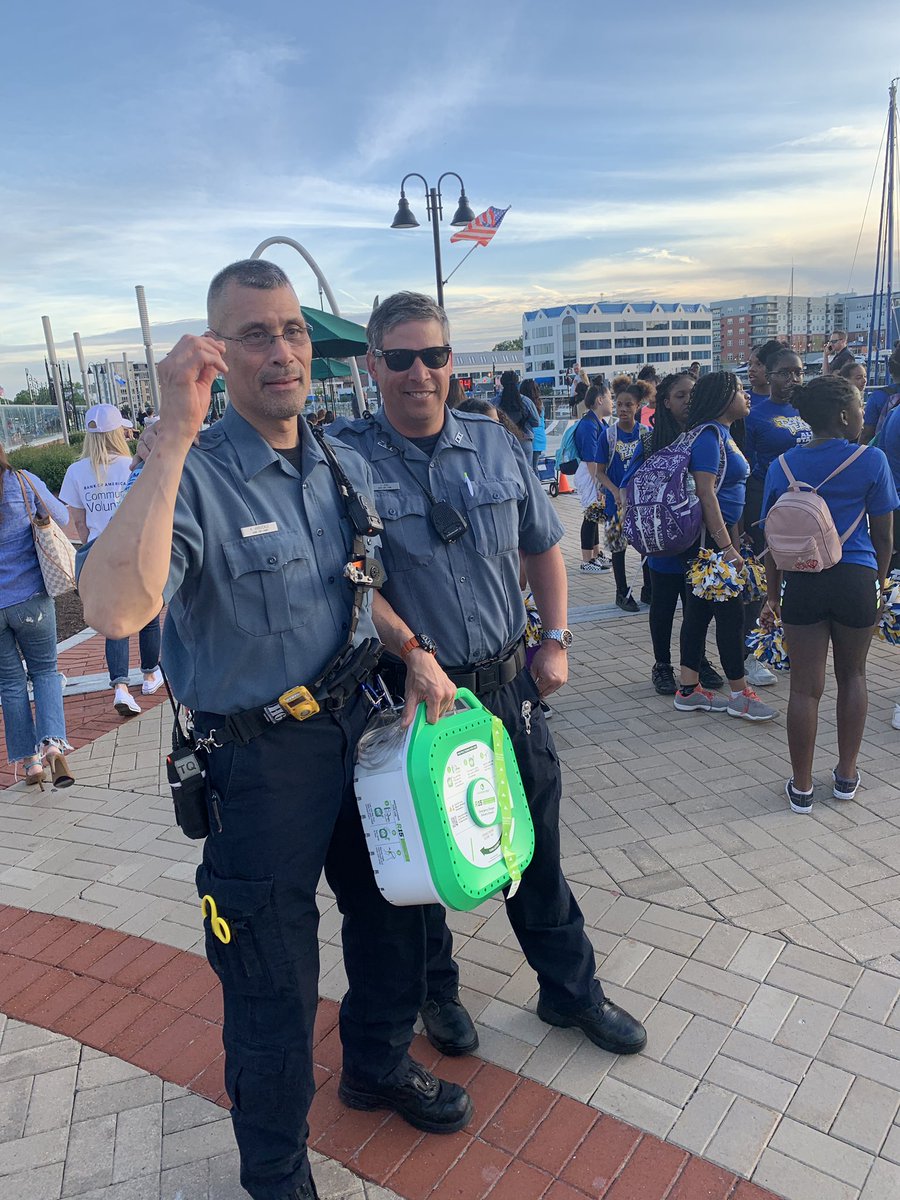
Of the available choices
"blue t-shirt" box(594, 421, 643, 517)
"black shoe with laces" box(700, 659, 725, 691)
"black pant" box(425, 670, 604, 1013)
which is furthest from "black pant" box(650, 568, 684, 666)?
"black pant" box(425, 670, 604, 1013)

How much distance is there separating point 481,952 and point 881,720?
305 cm

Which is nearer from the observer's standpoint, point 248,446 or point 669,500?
point 248,446

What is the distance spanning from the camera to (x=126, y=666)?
19.4 feet

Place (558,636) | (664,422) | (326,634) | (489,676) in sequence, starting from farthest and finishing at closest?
1. (664,422)
2. (558,636)
3. (489,676)
4. (326,634)

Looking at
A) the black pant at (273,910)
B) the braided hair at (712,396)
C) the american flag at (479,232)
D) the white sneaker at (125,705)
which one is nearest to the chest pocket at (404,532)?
the black pant at (273,910)

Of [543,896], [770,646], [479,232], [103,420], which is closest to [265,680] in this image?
[543,896]

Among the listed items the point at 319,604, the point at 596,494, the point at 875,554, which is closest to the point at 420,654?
the point at 319,604

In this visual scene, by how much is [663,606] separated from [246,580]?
13.2 ft

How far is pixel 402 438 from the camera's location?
248 centimetres

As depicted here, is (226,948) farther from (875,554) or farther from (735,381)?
(735,381)

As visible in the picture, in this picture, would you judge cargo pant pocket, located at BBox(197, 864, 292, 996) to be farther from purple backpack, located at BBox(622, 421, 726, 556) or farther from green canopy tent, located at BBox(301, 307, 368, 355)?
green canopy tent, located at BBox(301, 307, 368, 355)

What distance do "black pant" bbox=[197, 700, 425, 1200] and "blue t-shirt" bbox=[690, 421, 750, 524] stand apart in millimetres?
3311

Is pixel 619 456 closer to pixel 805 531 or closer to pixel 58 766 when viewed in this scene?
pixel 805 531

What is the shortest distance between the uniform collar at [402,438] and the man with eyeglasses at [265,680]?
0.41 m
